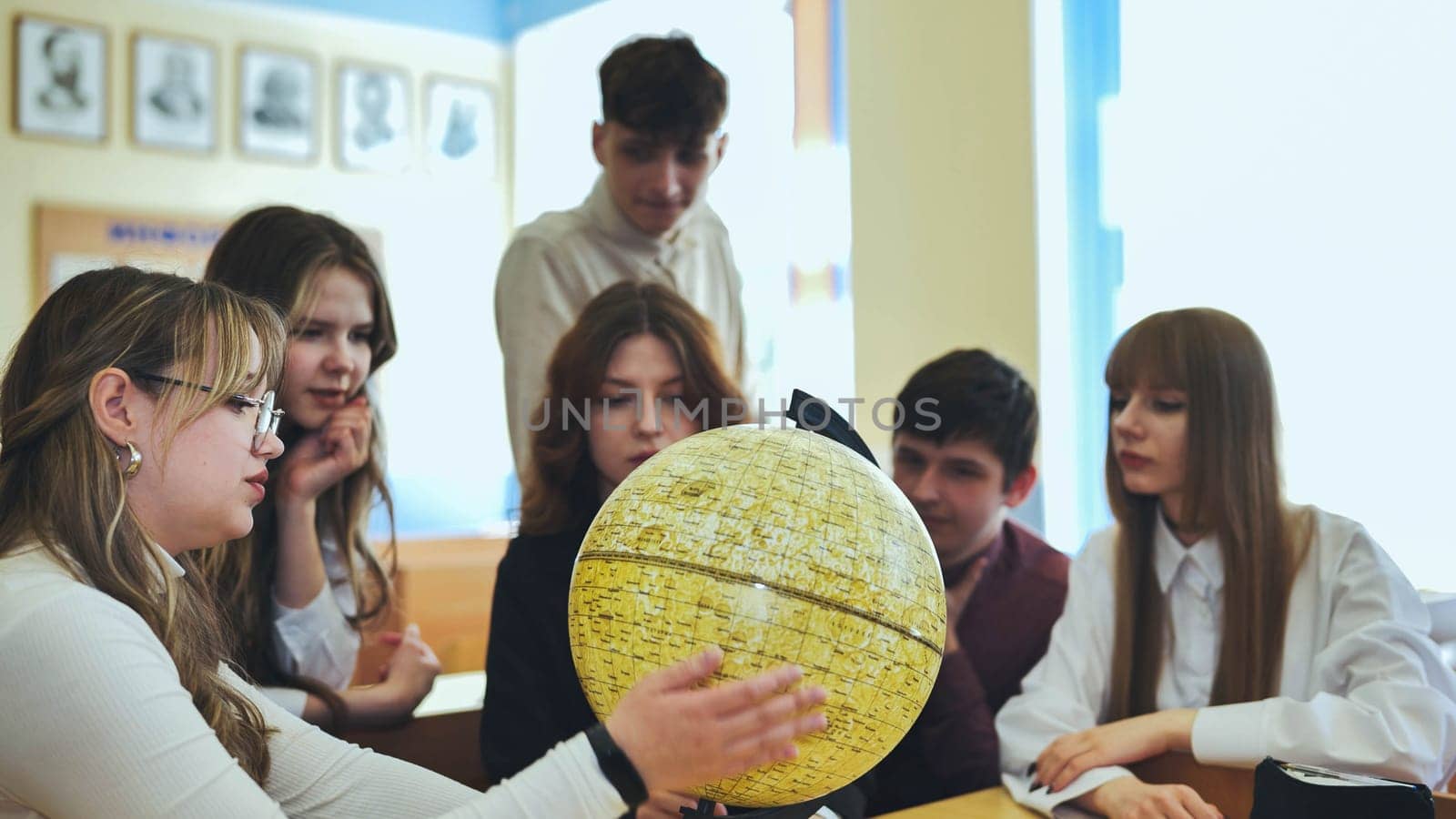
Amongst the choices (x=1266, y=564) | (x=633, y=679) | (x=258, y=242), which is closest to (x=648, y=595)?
(x=633, y=679)

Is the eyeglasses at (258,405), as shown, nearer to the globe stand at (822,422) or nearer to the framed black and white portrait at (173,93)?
the globe stand at (822,422)

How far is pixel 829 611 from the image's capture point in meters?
1.14

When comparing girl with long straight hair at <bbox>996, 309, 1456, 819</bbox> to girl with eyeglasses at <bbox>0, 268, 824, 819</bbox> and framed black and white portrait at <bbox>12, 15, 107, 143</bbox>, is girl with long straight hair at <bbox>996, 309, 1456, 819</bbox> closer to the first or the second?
girl with eyeglasses at <bbox>0, 268, 824, 819</bbox>

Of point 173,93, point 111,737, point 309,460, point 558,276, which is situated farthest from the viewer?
point 173,93

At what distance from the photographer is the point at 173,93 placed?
609 cm

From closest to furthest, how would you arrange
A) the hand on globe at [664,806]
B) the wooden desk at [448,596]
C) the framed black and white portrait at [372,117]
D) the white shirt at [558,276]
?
the hand on globe at [664,806] → the white shirt at [558,276] → the wooden desk at [448,596] → the framed black and white portrait at [372,117]

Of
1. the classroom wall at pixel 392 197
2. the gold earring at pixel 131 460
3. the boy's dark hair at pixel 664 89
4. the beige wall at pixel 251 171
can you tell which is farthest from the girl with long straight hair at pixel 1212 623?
the classroom wall at pixel 392 197

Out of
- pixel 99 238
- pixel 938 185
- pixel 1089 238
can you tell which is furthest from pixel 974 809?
pixel 99 238

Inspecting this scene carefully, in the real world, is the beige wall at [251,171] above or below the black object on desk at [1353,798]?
above

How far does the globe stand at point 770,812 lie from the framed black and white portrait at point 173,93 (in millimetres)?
5710

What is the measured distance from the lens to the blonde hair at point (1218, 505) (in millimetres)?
2135

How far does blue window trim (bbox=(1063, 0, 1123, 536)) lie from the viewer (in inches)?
142

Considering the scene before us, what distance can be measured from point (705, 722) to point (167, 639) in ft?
1.86

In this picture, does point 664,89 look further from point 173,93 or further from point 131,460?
point 173,93
